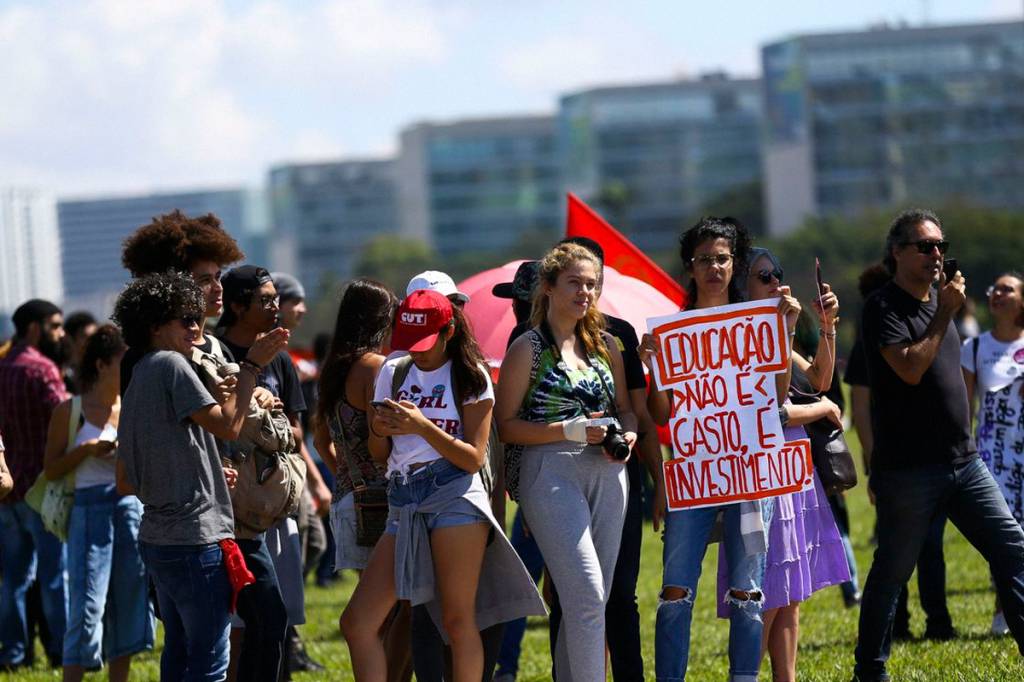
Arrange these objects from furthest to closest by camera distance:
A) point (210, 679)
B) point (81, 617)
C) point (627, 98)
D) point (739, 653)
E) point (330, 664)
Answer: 1. point (627, 98)
2. point (330, 664)
3. point (81, 617)
4. point (739, 653)
5. point (210, 679)

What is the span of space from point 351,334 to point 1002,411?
14.1 ft

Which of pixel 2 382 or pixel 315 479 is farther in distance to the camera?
pixel 2 382

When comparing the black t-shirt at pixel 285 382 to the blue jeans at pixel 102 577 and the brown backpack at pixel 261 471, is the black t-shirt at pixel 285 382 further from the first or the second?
the blue jeans at pixel 102 577

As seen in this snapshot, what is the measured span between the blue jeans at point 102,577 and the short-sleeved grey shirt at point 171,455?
2166 mm

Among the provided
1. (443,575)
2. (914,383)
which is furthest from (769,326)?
(443,575)

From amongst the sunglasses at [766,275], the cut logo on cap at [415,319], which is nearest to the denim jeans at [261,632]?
the cut logo on cap at [415,319]

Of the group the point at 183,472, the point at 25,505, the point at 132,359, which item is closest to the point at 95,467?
the point at 25,505

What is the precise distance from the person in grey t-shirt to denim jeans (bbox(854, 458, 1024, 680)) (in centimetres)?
286

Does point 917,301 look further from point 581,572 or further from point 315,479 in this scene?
point 315,479

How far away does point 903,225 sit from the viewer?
7.20 metres

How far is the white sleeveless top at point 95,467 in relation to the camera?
8.59 metres

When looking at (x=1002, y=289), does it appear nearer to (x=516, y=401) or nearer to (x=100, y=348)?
(x=516, y=401)

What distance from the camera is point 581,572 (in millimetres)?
6473

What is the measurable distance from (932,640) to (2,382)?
→ 5.66 meters
